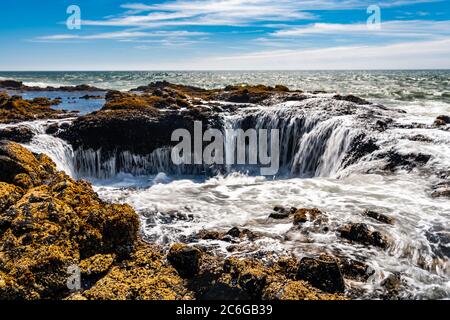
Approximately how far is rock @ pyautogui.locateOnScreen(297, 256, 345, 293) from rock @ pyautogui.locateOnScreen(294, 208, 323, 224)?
347 cm

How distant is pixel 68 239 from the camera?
900 cm

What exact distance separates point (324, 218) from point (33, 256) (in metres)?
8.57

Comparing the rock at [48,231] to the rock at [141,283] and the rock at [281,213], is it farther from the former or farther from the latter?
the rock at [281,213]

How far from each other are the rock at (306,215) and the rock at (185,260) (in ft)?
13.3

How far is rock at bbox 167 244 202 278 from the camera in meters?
8.92

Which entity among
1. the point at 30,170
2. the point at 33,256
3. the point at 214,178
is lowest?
the point at 214,178

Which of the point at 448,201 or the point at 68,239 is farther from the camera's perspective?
the point at 448,201

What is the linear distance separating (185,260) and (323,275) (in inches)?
131

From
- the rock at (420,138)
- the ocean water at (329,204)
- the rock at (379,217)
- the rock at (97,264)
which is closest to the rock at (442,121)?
the ocean water at (329,204)

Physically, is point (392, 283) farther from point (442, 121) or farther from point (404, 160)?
point (442, 121)

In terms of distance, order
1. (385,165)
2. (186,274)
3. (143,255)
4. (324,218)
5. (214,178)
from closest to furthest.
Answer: (186,274)
(143,255)
(324,218)
(385,165)
(214,178)

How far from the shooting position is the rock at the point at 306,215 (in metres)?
11.8
